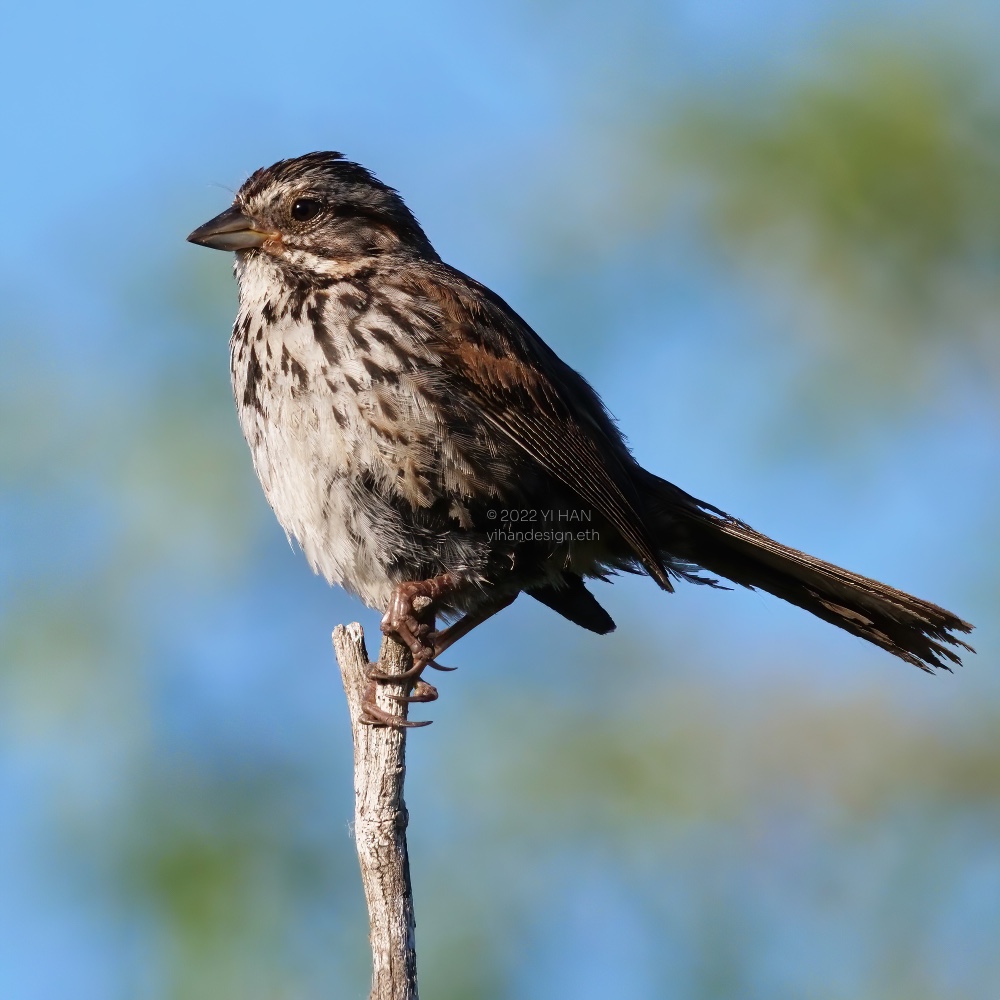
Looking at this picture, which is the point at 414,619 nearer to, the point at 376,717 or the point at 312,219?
the point at 376,717

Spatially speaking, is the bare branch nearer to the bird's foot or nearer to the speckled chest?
the bird's foot

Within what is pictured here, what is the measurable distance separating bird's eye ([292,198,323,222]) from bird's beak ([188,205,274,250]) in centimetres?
12

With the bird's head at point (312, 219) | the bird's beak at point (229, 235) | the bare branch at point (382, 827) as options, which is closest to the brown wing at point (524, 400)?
the bird's head at point (312, 219)

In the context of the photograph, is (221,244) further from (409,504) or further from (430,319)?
(409,504)

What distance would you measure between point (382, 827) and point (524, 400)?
5.15 feet

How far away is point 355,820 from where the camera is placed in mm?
3734

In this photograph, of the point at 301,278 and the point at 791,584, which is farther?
the point at 791,584

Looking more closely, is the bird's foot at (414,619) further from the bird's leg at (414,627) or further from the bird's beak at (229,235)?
the bird's beak at (229,235)


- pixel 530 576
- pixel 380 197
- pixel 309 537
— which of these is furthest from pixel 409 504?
pixel 380 197

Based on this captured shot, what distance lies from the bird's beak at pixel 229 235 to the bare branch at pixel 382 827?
1.53 meters

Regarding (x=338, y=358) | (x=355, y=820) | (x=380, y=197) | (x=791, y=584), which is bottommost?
(x=355, y=820)

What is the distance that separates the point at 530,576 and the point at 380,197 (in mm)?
1489

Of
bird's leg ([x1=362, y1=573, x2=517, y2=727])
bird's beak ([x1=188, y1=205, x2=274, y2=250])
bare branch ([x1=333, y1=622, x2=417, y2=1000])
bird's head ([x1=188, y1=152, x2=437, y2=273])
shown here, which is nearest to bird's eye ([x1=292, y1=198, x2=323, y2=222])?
bird's head ([x1=188, y1=152, x2=437, y2=273])

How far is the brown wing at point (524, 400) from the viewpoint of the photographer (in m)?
4.53
